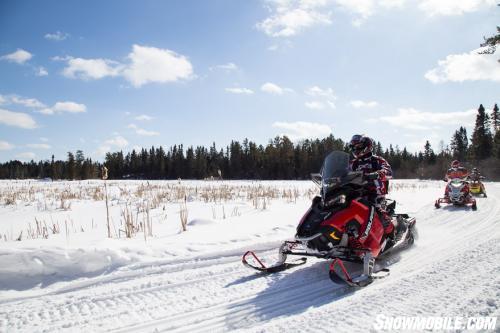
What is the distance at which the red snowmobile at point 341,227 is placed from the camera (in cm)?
441

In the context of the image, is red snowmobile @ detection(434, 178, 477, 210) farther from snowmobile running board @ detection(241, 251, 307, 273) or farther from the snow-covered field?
snowmobile running board @ detection(241, 251, 307, 273)

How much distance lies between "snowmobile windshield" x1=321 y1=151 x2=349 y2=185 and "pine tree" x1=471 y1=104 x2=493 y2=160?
2382 inches

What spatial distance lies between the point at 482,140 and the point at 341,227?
204 ft

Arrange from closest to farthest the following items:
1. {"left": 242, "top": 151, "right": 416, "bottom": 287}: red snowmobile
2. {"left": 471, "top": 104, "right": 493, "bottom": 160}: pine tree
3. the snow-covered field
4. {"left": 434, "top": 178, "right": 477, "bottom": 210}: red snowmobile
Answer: the snow-covered field, {"left": 242, "top": 151, "right": 416, "bottom": 287}: red snowmobile, {"left": 434, "top": 178, "right": 477, "bottom": 210}: red snowmobile, {"left": 471, "top": 104, "right": 493, "bottom": 160}: pine tree

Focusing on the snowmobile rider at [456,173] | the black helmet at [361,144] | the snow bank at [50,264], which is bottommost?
the snow bank at [50,264]

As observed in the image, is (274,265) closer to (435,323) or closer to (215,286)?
(215,286)

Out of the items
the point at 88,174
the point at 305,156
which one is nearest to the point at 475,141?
the point at 305,156

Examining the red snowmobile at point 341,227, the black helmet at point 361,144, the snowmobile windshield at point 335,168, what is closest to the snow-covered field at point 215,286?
the red snowmobile at point 341,227

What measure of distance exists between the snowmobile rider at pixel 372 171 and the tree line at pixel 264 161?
2073 inches

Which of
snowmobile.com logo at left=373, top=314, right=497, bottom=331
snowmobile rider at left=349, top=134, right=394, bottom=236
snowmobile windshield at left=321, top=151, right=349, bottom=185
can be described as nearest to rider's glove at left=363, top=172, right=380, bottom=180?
snowmobile rider at left=349, top=134, right=394, bottom=236

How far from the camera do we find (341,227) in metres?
4.45

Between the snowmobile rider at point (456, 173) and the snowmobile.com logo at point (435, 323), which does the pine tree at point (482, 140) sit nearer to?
the snowmobile rider at point (456, 173)

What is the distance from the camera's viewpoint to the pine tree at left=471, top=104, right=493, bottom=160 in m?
54.0

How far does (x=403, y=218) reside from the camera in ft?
21.1
